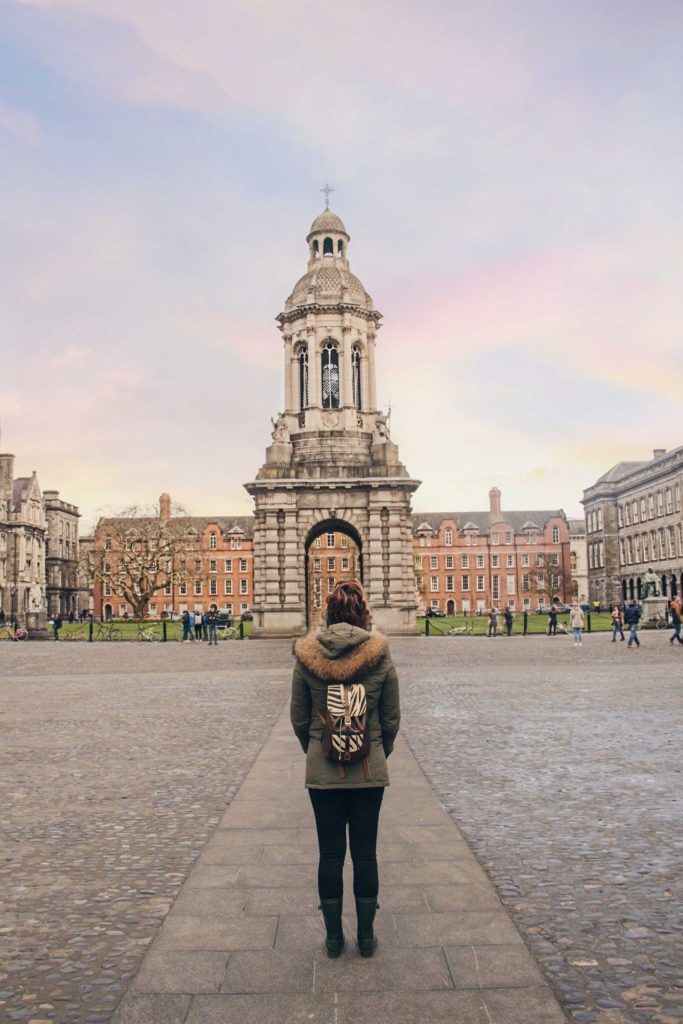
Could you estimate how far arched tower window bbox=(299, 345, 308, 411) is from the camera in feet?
151

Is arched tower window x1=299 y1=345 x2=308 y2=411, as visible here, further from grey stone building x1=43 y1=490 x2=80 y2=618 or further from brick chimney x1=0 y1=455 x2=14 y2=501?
grey stone building x1=43 y1=490 x2=80 y2=618

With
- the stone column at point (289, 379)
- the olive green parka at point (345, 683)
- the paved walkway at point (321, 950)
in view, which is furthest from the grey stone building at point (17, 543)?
the olive green parka at point (345, 683)

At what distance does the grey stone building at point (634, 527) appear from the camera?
283ft

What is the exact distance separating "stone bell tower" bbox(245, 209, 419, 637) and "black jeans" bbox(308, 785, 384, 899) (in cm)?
3715

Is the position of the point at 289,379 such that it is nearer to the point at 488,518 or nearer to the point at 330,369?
the point at 330,369

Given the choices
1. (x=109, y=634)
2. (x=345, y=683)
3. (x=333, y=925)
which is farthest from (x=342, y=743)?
(x=109, y=634)

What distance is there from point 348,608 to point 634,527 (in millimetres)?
97919

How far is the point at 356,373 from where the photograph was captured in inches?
1829

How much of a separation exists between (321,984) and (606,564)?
104m

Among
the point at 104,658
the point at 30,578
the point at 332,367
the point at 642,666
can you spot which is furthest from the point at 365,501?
the point at 30,578

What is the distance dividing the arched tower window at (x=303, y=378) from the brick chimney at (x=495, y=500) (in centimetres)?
7215

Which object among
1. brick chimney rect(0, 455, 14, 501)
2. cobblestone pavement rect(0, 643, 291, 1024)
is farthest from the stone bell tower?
brick chimney rect(0, 455, 14, 501)

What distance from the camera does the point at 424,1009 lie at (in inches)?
161

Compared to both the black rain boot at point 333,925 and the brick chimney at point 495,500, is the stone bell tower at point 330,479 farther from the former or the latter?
the brick chimney at point 495,500
